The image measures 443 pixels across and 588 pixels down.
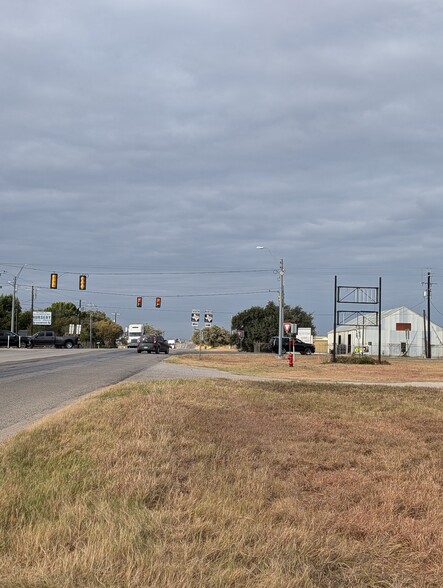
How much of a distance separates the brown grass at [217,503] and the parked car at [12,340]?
60122mm

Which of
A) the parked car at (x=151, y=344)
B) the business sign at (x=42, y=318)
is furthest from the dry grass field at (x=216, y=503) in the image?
the business sign at (x=42, y=318)

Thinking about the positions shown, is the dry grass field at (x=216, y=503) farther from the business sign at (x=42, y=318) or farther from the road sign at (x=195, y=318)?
the business sign at (x=42, y=318)

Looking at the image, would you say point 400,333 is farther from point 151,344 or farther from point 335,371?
point 335,371

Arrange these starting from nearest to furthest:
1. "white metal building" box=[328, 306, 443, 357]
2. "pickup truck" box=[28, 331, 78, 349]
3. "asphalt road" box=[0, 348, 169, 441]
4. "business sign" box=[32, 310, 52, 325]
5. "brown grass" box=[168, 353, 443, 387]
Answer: "asphalt road" box=[0, 348, 169, 441], "brown grass" box=[168, 353, 443, 387], "pickup truck" box=[28, 331, 78, 349], "white metal building" box=[328, 306, 443, 357], "business sign" box=[32, 310, 52, 325]

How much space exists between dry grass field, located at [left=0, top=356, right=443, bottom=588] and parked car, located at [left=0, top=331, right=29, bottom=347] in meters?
60.2

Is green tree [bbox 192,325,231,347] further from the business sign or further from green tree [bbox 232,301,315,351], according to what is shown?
the business sign

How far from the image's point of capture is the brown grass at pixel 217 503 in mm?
4195

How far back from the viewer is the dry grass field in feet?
13.7

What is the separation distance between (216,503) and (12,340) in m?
66.8

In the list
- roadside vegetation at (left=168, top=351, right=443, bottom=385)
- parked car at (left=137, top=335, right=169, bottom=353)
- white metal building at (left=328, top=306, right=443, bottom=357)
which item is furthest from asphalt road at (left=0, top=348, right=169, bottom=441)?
white metal building at (left=328, top=306, right=443, bottom=357)

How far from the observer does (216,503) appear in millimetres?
5469

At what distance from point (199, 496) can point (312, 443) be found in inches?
124

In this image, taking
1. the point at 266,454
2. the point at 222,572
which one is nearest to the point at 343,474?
the point at 266,454

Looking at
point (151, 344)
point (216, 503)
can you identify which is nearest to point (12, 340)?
point (151, 344)
